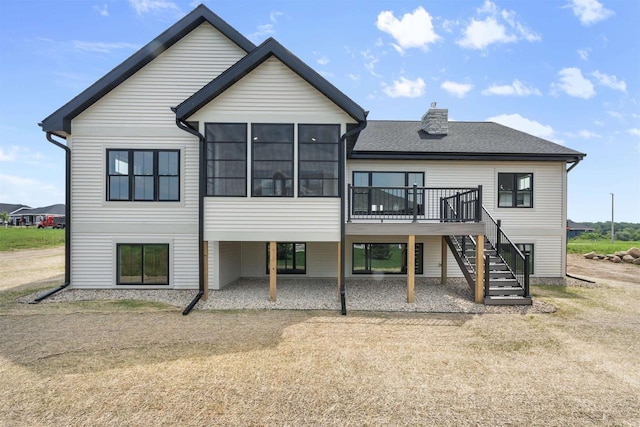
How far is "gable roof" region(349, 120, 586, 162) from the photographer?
12641 mm

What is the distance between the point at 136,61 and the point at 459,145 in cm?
1277

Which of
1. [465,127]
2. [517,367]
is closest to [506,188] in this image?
[465,127]

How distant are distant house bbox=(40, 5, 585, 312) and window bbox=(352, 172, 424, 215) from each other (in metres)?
0.06

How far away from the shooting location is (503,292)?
952cm

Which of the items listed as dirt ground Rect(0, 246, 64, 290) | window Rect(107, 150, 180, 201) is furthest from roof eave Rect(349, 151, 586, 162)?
dirt ground Rect(0, 246, 64, 290)

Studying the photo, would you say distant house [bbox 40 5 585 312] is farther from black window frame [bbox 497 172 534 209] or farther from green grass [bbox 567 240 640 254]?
green grass [bbox 567 240 640 254]

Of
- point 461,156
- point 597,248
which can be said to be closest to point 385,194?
point 461,156

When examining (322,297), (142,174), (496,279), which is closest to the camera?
(496,279)

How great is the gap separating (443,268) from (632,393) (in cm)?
745

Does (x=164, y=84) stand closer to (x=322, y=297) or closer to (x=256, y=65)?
(x=256, y=65)

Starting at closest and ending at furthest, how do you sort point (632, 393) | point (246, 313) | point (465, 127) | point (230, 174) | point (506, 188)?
point (632, 393), point (246, 313), point (230, 174), point (506, 188), point (465, 127)

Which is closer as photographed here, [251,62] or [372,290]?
[251,62]

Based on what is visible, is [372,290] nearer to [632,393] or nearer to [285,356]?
[285,356]

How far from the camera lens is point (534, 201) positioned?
13.2 m
